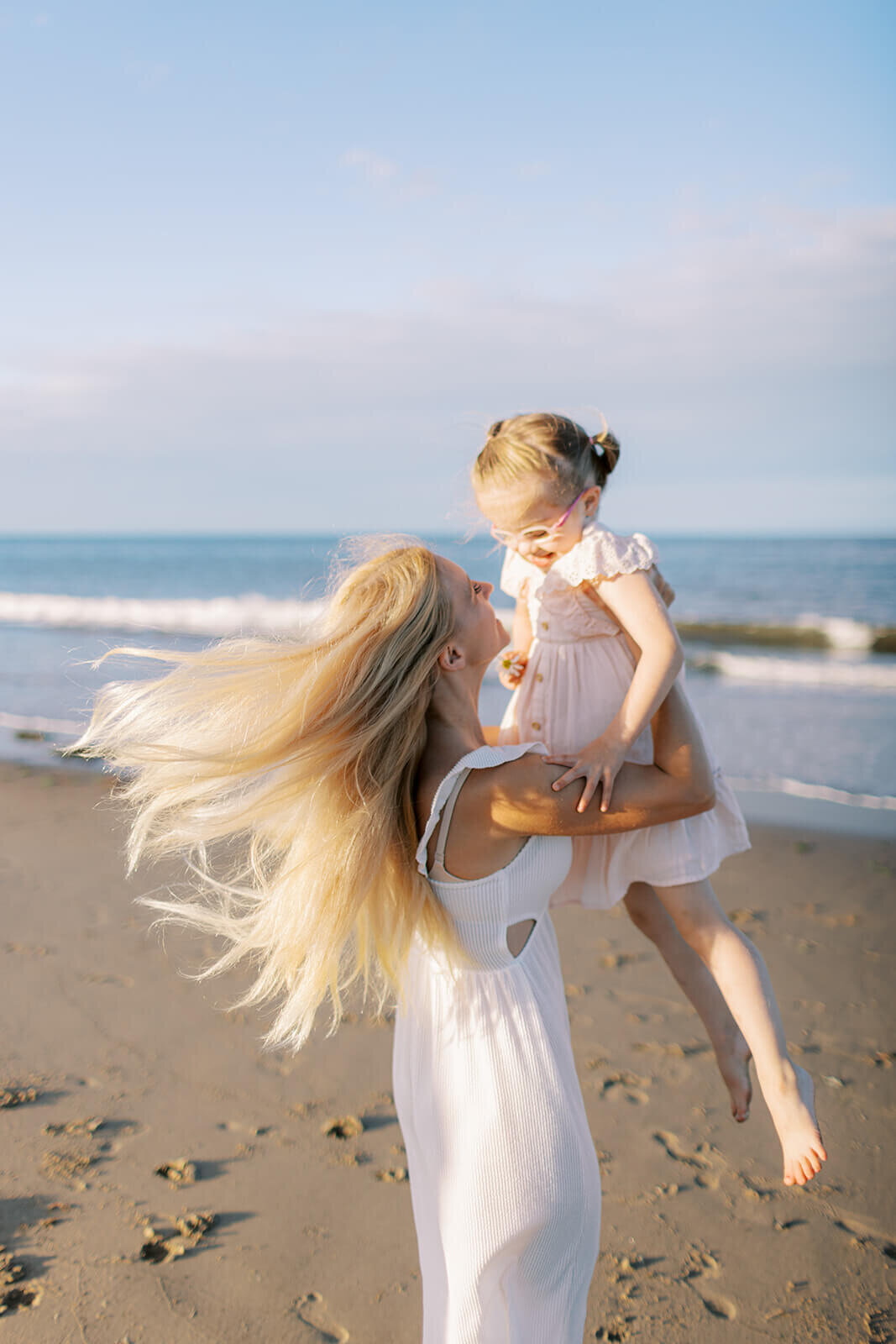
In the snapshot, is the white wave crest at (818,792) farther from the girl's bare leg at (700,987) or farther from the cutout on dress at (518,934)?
the cutout on dress at (518,934)

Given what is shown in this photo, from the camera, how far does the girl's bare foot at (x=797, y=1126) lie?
7.17 ft

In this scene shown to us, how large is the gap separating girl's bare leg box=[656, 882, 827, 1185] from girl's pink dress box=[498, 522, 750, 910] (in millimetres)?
86

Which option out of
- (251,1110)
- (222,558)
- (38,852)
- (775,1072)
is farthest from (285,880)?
(222,558)

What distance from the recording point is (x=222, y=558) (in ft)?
163

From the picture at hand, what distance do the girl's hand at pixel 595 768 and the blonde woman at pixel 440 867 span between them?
1.0 inches

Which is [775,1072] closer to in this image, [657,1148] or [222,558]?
[657,1148]

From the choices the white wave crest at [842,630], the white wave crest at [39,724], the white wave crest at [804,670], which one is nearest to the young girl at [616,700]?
the white wave crest at [39,724]

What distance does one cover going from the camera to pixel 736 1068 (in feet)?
8.16

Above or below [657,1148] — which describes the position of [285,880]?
above

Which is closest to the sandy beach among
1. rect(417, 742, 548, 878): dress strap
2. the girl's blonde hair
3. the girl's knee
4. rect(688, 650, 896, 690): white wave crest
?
the girl's knee

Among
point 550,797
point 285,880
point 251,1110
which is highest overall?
point 550,797

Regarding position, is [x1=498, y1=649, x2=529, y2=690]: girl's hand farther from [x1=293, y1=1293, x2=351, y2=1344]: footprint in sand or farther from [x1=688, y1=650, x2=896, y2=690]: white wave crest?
[x1=688, y1=650, x2=896, y2=690]: white wave crest

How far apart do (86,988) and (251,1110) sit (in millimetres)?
1227

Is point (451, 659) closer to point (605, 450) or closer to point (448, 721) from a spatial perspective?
point (448, 721)
